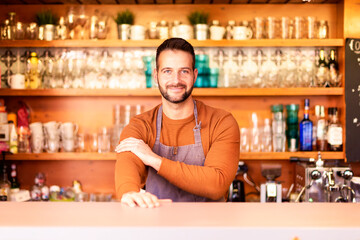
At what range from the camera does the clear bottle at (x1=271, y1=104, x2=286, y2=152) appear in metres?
3.17

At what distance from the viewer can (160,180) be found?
1959 mm

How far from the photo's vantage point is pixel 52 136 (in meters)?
3.14

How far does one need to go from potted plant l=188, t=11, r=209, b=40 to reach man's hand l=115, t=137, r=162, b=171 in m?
1.49

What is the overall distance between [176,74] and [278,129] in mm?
1493

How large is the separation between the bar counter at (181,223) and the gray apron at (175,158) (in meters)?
0.70

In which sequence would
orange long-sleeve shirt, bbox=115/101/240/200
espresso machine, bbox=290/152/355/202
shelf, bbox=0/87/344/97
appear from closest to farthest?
orange long-sleeve shirt, bbox=115/101/240/200
espresso machine, bbox=290/152/355/202
shelf, bbox=0/87/344/97

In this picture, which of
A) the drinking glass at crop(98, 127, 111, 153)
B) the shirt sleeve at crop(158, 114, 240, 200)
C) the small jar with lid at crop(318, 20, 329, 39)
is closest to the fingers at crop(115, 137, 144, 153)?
the shirt sleeve at crop(158, 114, 240, 200)

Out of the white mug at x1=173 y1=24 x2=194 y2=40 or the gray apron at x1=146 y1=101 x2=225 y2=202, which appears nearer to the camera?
the gray apron at x1=146 y1=101 x2=225 y2=202

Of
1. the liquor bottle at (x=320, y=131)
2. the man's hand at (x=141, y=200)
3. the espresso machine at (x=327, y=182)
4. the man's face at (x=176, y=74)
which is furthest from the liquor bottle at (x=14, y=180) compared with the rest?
the liquor bottle at (x=320, y=131)

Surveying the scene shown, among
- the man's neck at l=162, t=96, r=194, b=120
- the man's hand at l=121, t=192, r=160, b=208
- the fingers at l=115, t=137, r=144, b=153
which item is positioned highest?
the man's neck at l=162, t=96, r=194, b=120

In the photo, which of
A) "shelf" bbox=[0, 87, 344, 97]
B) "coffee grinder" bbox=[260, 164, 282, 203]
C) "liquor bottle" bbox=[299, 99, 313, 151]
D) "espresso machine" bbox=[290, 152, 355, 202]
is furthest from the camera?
"liquor bottle" bbox=[299, 99, 313, 151]

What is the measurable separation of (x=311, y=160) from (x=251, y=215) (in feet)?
5.84

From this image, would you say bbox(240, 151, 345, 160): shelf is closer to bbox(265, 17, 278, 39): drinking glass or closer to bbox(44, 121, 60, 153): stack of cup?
bbox(265, 17, 278, 39): drinking glass

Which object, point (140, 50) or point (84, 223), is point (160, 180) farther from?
point (140, 50)
